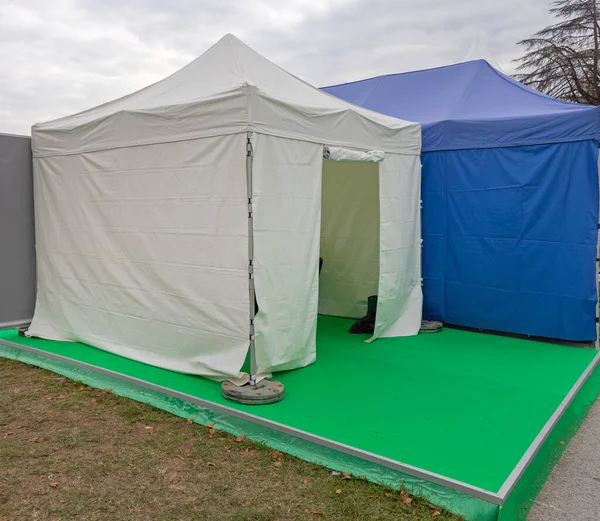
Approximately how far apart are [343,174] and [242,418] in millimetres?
3525

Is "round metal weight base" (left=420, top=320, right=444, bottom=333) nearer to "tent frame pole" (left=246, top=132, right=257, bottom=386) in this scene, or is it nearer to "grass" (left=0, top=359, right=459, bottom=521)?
"tent frame pole" (left=246, top=132, right=257, bottom=386)

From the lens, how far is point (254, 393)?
3.83m

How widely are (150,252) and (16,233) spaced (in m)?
1.84

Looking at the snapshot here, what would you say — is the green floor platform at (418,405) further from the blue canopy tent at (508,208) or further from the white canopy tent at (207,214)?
the blue canopy tent at (508,208)

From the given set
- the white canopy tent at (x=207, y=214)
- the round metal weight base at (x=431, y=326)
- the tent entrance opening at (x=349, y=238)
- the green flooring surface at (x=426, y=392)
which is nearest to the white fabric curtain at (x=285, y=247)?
the white canopy tent at (x=207, y=214)

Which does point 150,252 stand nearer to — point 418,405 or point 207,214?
point 207,214

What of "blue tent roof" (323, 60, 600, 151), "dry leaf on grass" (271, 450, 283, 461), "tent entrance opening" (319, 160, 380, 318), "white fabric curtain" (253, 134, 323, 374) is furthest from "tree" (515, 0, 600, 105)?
"dry leaf on grass" (271, 450, 283, 461)

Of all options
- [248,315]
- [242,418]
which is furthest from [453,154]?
[242,418]

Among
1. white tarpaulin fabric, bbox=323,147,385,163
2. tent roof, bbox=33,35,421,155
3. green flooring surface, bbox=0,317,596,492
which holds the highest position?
tent roof, bbox=33,35,421,155

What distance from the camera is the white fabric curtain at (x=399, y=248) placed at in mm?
5348

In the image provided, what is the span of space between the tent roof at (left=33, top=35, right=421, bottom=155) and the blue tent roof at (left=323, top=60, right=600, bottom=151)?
2.54 ft

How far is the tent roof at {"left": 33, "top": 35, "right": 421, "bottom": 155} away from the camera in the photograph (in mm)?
3912

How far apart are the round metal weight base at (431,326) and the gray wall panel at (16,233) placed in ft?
13.0

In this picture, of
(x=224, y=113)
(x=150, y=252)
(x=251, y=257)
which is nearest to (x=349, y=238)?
(x=150, y=252)
